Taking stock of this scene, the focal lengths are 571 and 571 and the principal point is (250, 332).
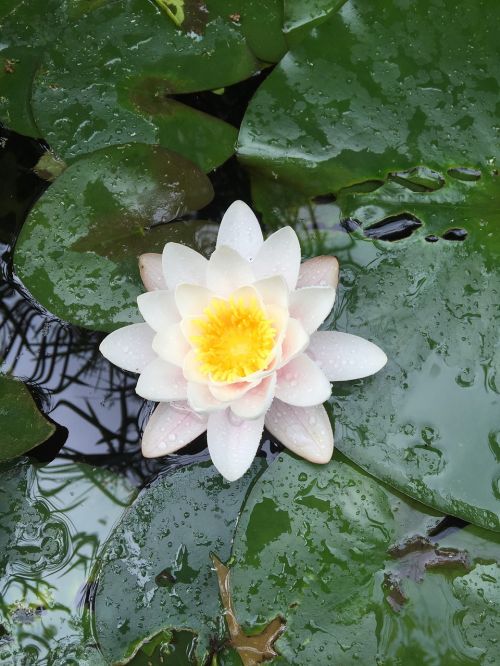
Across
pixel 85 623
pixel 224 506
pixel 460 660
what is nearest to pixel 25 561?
pixel 85 623

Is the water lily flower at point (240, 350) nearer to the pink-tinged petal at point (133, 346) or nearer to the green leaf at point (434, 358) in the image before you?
the pink-tinged petal at point (133, 346)

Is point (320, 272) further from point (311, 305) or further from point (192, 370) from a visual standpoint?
point (192, 370)

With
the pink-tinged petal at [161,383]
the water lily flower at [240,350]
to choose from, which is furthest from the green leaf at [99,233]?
the pink-tinged petal at [161,383]

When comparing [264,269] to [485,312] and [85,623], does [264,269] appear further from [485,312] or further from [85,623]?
[85,623]

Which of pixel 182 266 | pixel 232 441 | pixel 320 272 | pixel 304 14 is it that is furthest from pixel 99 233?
pixel 304 14

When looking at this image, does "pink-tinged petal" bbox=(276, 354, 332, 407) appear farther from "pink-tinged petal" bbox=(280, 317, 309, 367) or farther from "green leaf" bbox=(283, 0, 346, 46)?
"green leaf" bbox=(283, 0, 346, 46)

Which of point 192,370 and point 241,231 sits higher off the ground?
point 241,231
